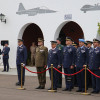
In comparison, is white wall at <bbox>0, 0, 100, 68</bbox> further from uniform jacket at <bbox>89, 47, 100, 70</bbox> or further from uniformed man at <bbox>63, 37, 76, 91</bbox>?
uniform jacket at <bbox>89, 47, 100, 70</bbox>

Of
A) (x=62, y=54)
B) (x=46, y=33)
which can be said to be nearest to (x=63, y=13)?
(x=46, y=33)

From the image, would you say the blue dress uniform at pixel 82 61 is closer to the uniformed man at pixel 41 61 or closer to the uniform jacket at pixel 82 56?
the uniform jacket at pixel 82 56

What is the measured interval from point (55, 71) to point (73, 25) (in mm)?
12513

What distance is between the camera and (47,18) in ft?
70.5

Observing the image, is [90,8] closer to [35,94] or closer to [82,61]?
[82,61]

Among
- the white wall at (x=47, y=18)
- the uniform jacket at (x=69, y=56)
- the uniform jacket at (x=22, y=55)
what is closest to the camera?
the uniform jacket at (x=69, y=56)

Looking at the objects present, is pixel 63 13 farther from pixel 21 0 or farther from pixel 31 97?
pixel 31 97

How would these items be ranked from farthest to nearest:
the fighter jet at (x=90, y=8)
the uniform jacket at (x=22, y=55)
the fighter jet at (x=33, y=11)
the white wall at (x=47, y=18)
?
the fighter jet at (x=33, y=11)
the white wall at (x=47, y=18)
the fighter jet at (x=90, y=8)
the uniform jacket at (x=22, y=55)

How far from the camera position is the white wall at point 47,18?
1931cm

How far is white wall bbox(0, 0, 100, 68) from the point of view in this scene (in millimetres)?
19312

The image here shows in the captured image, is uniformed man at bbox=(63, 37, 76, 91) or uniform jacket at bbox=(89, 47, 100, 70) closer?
uniform jacket at bbox=(89, 47, 100, 70)

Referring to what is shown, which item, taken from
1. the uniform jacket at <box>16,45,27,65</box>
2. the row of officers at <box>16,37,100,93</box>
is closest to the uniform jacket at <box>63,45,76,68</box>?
the row of officers at <box>16,37,100,93</box>

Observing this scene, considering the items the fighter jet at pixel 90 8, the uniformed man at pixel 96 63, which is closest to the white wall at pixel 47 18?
the fighter jet at pixel 90 8

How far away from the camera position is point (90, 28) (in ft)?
63.4
